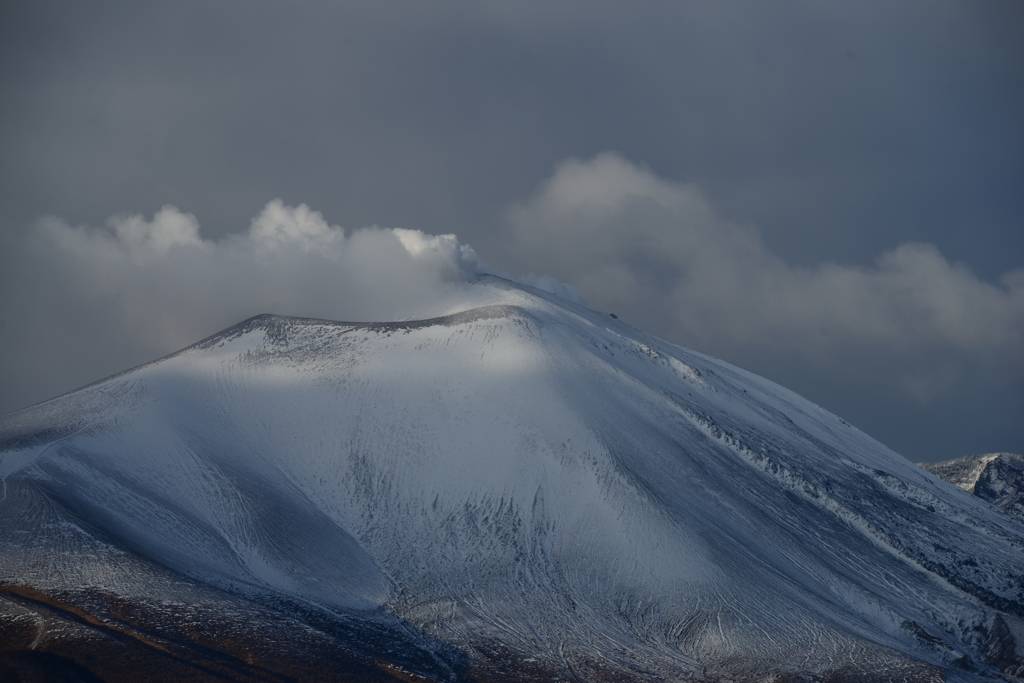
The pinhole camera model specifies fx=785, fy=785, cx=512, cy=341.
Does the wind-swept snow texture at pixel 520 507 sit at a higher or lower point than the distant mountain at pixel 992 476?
lower

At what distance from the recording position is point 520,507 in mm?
70625

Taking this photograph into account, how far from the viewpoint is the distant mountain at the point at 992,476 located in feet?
414

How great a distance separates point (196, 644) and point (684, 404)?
6100 cm

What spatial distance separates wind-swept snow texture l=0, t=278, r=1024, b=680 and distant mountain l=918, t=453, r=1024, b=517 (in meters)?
35.4

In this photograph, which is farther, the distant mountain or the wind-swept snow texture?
the distant mountain

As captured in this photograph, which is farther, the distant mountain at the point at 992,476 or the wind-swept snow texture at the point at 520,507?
the distant mountain at the point at 992,476

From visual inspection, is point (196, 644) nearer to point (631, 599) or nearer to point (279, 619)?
point (279, 619)

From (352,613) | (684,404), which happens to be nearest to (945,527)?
(684,404)

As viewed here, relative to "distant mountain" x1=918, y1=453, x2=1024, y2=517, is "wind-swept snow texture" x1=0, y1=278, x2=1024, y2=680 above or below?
below

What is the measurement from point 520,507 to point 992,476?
99.6 m

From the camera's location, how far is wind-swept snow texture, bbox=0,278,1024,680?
56.2m

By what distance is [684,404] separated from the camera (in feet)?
298

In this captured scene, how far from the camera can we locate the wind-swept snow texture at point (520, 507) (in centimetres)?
5622

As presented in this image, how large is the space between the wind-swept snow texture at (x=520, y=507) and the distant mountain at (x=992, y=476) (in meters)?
35.4
